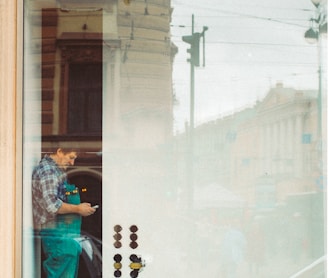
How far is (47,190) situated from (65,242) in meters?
0.38

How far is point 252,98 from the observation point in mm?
3217

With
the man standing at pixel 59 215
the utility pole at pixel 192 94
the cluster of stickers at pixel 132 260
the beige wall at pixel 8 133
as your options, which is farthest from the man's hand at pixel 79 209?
the beige wall at pixel 8 133

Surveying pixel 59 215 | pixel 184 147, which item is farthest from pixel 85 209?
pixel 184 147

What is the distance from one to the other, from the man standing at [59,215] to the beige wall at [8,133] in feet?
2.48

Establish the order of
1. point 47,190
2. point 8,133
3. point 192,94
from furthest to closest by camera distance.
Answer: point 192,94, point 47,190, point 8,133

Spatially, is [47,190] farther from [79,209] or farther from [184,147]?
[184,147]

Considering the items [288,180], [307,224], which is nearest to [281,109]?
[288,180]

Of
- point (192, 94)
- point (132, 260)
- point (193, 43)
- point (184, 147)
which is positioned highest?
point (193, 43)

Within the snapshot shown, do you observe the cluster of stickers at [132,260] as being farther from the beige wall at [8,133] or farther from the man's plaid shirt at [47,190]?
the beige wall at [8,133]

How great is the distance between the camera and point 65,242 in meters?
3.32

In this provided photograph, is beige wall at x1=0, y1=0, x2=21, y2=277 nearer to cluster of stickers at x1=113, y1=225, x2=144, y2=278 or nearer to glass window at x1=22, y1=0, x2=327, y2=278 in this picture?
glass window at x1=22, y1=0, x2=327, y2=278

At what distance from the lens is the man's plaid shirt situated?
9.82 feet

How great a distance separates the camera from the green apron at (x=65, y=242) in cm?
321

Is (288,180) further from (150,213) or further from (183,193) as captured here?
(150,213)
